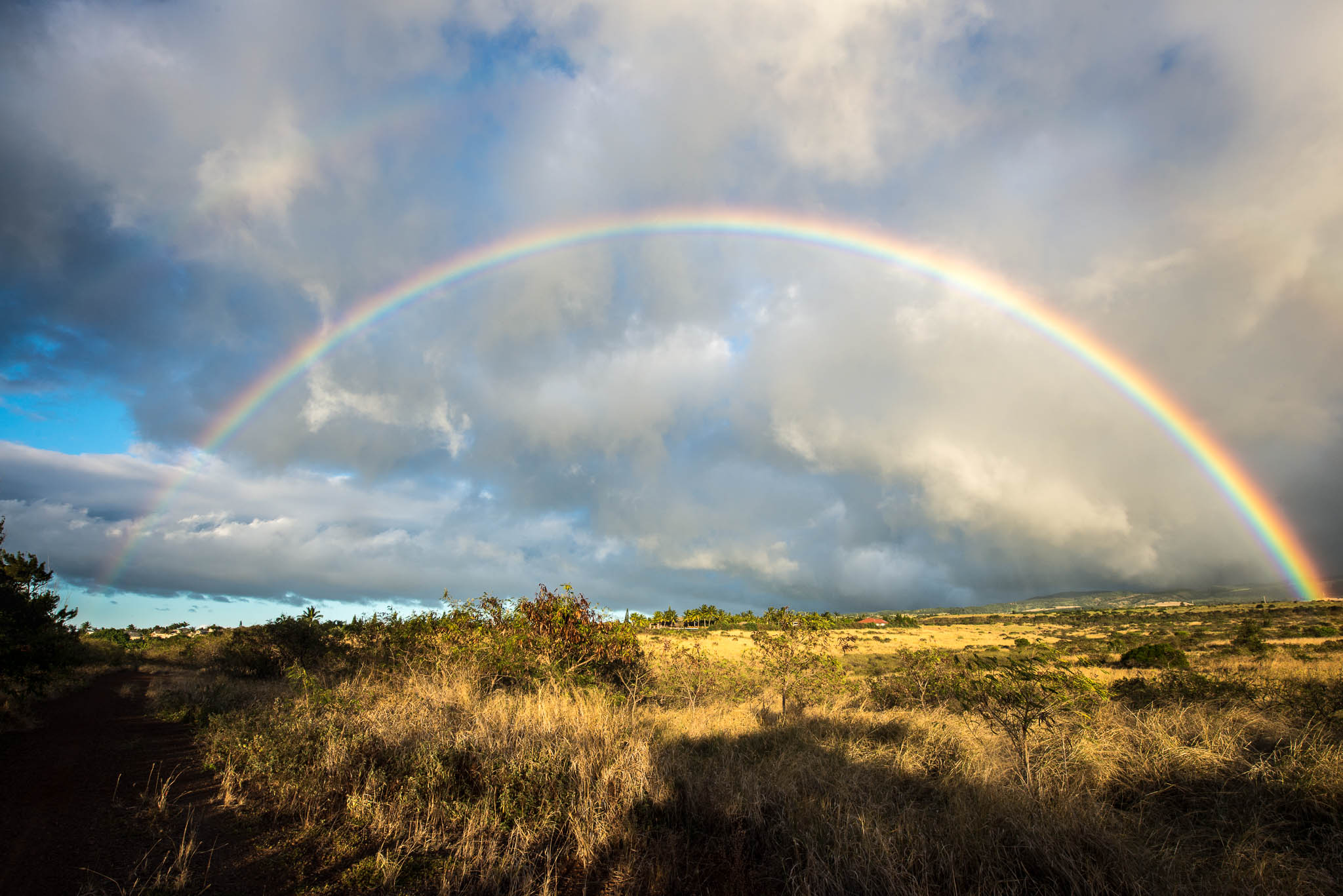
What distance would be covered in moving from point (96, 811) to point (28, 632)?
37.7ft

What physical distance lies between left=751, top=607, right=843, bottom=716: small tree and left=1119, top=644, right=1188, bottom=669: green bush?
21411 millimetres

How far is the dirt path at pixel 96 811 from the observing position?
607 centimetres

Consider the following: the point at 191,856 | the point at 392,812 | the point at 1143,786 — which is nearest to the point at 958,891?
the point at 1143,786

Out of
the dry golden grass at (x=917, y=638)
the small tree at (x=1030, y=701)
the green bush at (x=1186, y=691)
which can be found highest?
the small tree at (x=1030, y=701)

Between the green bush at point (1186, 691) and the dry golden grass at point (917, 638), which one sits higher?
the green bush at point (1186, 691)

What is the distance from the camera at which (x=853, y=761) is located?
903 centimetres

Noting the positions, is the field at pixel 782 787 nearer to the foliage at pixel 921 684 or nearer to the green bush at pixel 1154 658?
the foliage at pixel 921 684

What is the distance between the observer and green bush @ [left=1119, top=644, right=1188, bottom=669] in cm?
2769

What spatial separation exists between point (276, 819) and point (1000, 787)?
9653 millimetres

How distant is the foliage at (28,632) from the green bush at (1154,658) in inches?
1636

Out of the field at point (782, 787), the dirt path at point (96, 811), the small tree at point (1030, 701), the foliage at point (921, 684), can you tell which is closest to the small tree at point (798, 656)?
the field at point (782, 787)

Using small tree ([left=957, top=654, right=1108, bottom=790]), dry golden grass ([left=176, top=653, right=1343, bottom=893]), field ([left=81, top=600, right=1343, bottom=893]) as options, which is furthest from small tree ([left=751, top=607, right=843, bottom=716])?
small tree ([left=957, top=654, right=1108, bottom=790])

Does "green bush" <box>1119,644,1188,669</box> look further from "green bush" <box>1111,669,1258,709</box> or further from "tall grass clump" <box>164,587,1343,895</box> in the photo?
"tall grass clump" <box>164,587,1343,895</box>

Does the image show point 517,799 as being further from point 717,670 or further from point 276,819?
point 717,670
